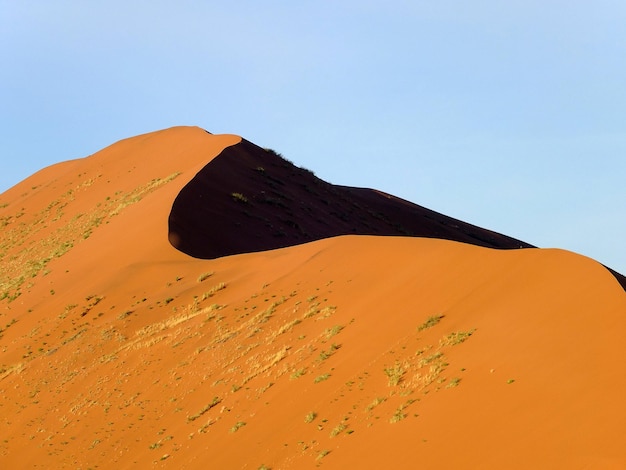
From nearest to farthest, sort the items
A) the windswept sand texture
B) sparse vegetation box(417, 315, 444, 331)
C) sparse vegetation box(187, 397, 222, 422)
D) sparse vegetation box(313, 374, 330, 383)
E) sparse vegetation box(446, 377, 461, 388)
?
the windswept sand texture
sparse vegetation box(446, 377, 461, 388)
sparse vegetation box(417, 315, 444, 331)
sparse vegetation box(313, 374, 330, 383)
sparse vegetation box(187, 397, 222, 422)

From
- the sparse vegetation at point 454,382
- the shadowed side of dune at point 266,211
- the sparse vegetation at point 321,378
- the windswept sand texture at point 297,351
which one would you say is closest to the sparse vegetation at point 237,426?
the windswept sand texture at point 297,351

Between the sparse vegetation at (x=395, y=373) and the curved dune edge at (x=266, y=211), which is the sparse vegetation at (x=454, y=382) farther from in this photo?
the curved dune edge at (x=266, y=211)

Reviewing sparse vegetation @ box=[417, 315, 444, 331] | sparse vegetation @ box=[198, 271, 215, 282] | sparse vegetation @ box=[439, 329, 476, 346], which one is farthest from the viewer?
sparse vegetation @ box=[198, 271, 215, 282]

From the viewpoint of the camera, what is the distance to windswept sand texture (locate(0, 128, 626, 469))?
15.4 metres

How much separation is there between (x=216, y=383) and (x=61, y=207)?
30.4 metres

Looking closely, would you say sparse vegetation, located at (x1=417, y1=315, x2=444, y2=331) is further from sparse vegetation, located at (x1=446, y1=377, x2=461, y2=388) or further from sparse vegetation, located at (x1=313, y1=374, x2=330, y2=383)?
sparse vegetation, located at (x1=446, y1=377, x2=461, y2=388)

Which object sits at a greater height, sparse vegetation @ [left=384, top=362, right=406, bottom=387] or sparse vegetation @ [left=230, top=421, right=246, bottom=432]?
sparse vegetation @ [left=384, top=362, right=406, bottom=387]

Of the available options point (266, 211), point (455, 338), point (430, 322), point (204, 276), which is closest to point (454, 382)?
point (455, 338)

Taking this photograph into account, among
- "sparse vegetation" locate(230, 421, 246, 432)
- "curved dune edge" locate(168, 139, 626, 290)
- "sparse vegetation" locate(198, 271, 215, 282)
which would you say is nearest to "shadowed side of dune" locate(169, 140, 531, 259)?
"curved dune edge" locate(168, 139, 626, 290)

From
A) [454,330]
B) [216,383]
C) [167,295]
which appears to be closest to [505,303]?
[454,330]

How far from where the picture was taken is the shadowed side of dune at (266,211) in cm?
3731

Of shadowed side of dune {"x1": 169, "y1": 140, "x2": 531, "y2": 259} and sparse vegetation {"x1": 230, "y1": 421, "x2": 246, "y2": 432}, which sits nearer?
sparse vegetation {"x1": 230, "y1": 421, "x2": 246, "y2": 432}

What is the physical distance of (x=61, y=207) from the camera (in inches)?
2042

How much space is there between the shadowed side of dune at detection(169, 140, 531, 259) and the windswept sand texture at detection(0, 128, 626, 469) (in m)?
0.19
